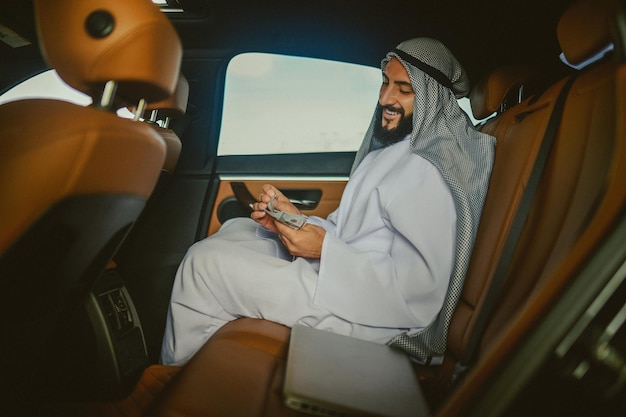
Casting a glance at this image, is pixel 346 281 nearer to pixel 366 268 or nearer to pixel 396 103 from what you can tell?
pixel 366 268

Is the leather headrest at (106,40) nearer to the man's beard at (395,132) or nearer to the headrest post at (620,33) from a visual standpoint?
the headrest post at (620,33)

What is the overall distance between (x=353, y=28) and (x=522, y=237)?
1424 millimetres

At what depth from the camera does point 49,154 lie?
28.7 inches

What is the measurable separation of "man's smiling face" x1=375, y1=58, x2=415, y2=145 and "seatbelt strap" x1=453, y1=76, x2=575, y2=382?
73 cm

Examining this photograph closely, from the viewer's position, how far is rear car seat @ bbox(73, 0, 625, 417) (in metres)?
0.77

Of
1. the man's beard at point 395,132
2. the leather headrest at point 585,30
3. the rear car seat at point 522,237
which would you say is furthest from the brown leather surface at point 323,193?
the leather headrest at point 585,30

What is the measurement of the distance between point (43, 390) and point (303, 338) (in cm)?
76

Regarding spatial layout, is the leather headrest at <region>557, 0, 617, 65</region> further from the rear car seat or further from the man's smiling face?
the man's smiling face

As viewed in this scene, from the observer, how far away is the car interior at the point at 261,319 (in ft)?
2.34

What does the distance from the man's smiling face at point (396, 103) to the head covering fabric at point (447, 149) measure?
62 mm

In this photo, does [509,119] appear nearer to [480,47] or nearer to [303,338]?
[480,47]

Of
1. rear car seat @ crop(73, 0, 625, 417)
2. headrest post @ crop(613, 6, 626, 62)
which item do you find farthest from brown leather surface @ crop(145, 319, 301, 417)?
headrest post @ crop(613, 6, 626, 62)

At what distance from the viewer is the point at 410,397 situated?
863 millimetres

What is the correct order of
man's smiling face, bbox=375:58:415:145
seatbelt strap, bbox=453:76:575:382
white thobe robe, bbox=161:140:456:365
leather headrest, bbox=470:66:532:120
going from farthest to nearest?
man's smiling face, bbox=375:58:415:145 < leather headrest, bbox=470:66:532:120 < white thobe robe, bbox=161:140:456:365 < seatbelt strap, bbox=453:76:575:382
